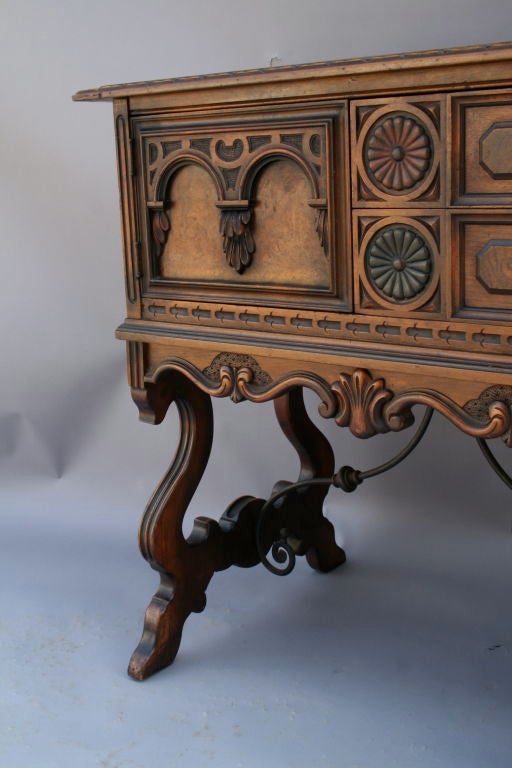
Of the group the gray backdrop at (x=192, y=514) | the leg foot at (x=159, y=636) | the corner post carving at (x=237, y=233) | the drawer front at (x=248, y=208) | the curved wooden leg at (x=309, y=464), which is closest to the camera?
the drawer front at (x=248, y=208)

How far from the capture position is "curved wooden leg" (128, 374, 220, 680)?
2.41m

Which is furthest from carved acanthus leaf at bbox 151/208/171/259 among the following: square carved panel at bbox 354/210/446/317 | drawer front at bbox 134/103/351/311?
square carved panel at bbox 354/210/446/317

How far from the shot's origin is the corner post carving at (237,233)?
2.11 m

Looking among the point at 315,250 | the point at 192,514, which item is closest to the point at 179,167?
the point at 315,250

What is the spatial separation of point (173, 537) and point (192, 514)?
0.84m

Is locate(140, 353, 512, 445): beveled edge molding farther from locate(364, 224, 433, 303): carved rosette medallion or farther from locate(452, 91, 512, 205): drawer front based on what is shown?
locate(452, 91, 512, 205): drawer front

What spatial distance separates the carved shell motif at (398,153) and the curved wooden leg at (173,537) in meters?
0.71

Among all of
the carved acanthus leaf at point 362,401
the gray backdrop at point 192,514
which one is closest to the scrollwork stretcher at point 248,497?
the carved acanthus leaf at point 362,401

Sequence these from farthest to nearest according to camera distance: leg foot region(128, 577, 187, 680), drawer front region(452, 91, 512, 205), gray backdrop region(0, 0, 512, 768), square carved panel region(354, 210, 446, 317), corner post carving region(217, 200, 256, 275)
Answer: leg foot region(128, 577, 187, 680) < gray backdrop region(0, 0, 512, 768) < corner post carving region(217, 200, 256, 275) < square carved panel region(354, 210, 446, 317) < drawer front region(452, 91, 512, 205)

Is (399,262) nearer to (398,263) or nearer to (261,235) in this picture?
(398,263)

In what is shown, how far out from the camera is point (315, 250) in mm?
2039

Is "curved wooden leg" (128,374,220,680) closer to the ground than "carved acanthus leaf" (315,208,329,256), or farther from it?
closer to the ground

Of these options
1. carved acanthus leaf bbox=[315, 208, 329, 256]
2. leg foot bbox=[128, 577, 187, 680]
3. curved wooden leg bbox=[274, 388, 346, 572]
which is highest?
carved acanthus leaf bbox=[315, 208, 329, 256]

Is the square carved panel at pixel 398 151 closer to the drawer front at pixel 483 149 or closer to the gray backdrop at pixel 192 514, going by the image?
the drawer front at pixel 483 149
